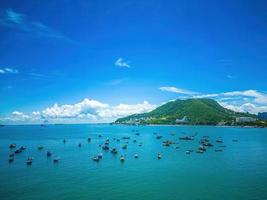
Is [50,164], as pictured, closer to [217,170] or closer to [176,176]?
[176,176]

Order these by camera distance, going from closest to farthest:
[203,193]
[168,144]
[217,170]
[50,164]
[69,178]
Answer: [203,193]
[69,178]
[217,170]
[50,164]
[168,144]

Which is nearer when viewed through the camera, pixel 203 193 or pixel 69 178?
pixel 203 193

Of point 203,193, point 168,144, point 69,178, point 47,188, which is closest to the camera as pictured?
point 203,193

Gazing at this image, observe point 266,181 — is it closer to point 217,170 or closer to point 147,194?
point 217,170

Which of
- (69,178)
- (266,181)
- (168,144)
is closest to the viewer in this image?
(266,181)

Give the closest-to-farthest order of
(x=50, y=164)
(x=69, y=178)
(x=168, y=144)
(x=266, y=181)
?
1. (x=266, y=181)
2. (x=69, y=178)
3. (x=50, y=164)
4. (x=168, y=144)

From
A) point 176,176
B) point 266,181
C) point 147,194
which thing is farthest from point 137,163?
point 266,181

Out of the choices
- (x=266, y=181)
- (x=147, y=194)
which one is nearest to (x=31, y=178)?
(x=147, y=194)

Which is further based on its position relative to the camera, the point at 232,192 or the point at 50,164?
the point at 50,164
